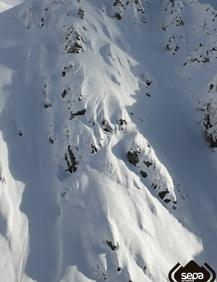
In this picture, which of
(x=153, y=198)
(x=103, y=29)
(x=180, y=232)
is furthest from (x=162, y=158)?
(x=103, y=29)

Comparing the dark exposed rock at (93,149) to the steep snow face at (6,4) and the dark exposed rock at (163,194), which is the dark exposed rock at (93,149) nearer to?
the dark exposed rock at (163,194)

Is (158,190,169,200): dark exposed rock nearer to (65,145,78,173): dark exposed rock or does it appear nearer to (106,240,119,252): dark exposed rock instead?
(106,240,119,252): dark exposed rock

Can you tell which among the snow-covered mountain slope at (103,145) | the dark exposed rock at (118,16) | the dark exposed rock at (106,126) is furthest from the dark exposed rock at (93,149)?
the dark exposed rock at (118,16)

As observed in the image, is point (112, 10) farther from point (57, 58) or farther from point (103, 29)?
point (57, 58)

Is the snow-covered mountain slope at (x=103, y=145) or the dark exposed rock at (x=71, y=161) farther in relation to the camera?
the dark exposed rock at (x=71, y=161)

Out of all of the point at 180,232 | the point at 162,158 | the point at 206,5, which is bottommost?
the point at 180,232

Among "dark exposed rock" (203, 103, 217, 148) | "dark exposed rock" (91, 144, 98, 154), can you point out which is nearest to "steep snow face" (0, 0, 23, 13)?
"dark exposed rock" (91, 144, 98, 154)
